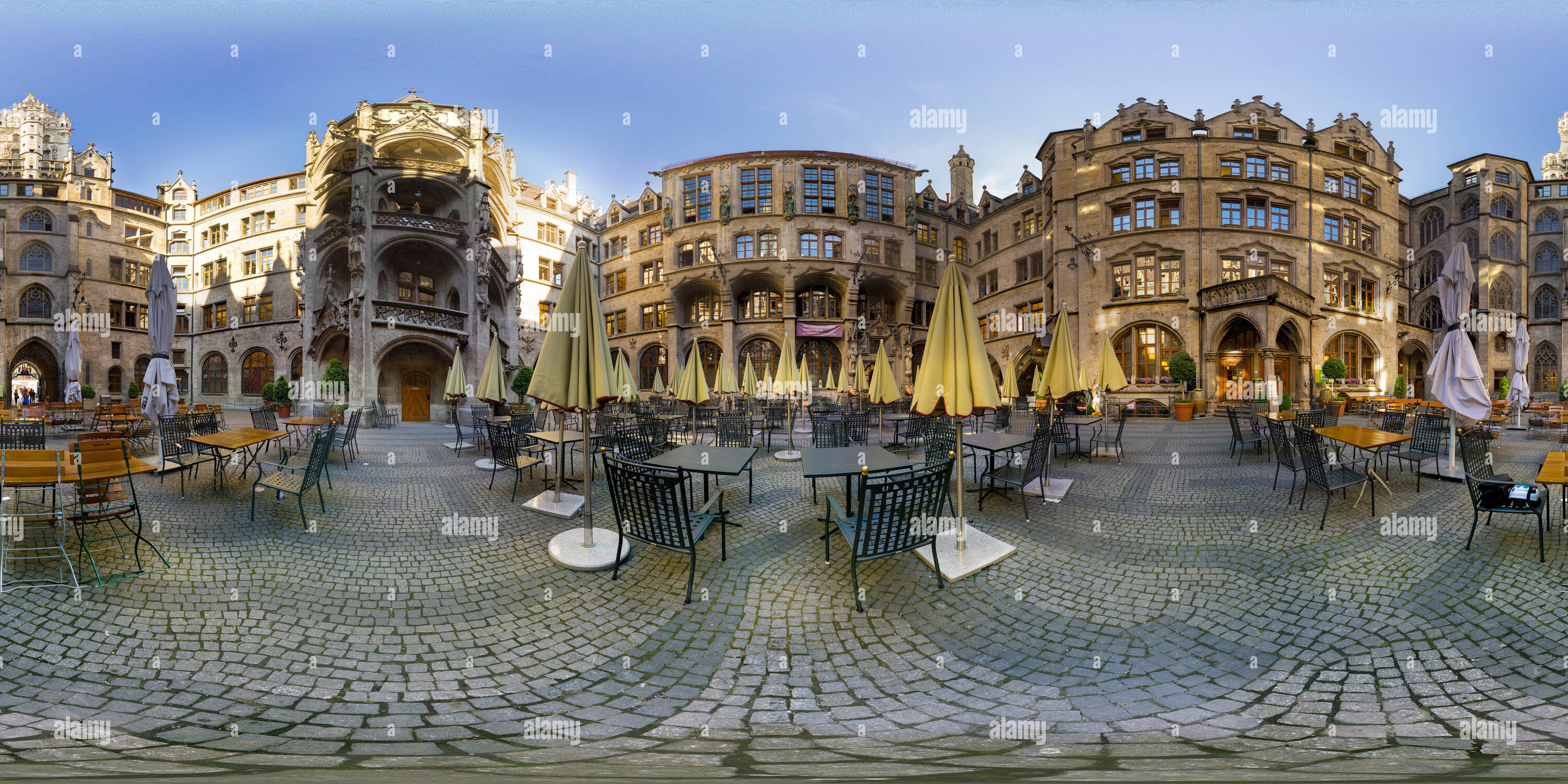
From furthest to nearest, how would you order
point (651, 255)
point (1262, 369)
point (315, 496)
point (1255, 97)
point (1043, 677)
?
point (651, 255) < point (1255, 97) < point (1262, 369) < point (315, 496) < point (1043, 677)

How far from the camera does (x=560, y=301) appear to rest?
6355mm

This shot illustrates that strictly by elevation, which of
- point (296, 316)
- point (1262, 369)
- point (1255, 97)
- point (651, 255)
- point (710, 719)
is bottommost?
point (710, 719)

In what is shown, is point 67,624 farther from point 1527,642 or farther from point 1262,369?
point 1262,369

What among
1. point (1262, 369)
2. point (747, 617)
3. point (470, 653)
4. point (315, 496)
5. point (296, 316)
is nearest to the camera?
point (470, 653)

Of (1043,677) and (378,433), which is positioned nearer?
(1043,677)

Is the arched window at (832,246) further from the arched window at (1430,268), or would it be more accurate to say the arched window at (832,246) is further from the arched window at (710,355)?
the arched window at (1430,268)

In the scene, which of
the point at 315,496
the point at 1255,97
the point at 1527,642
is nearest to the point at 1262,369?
the point at 1255,97

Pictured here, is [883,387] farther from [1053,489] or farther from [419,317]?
[419,317]

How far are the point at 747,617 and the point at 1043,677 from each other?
6.47 ft

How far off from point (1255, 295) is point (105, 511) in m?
33.4

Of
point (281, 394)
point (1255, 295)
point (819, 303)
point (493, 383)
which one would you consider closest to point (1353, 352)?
point (1255, 295)

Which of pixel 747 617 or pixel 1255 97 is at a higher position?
pixel 1255 97

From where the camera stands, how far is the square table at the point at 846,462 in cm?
546

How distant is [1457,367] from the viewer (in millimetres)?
8719
